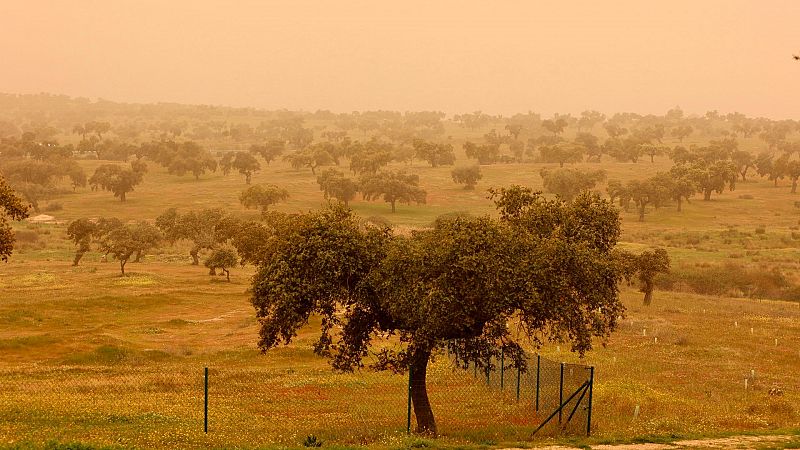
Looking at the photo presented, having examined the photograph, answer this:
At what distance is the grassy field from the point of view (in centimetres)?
2653

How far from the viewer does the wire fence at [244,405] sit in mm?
25016

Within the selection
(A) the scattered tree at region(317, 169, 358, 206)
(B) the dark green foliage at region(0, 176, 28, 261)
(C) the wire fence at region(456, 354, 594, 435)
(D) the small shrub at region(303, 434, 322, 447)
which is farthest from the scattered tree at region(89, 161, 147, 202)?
(D) the small shrub at region(303, 434, 322, 447)

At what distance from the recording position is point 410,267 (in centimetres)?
2434

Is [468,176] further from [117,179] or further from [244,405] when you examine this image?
[244,405]

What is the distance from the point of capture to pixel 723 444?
79.1 ft

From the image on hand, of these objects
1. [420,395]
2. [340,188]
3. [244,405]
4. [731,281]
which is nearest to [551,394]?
[420,395]

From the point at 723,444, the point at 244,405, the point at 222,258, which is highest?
the point at 723,444

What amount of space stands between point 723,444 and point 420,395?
9.99 metres

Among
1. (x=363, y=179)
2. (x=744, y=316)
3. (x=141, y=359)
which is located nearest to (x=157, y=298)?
(x=141, y=359)

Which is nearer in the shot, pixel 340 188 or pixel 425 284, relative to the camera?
pixel 425 284

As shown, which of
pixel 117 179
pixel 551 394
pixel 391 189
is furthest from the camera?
pixel 117 179

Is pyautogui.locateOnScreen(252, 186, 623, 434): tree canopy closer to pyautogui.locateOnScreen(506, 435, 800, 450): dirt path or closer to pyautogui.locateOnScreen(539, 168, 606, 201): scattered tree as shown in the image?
pyautogui.locateOnScreen(506, 435, 800, 450): dirt path

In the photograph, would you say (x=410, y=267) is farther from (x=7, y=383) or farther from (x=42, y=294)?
(x=42, y=294)

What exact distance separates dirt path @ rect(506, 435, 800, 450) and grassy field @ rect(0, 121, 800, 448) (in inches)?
41.3
